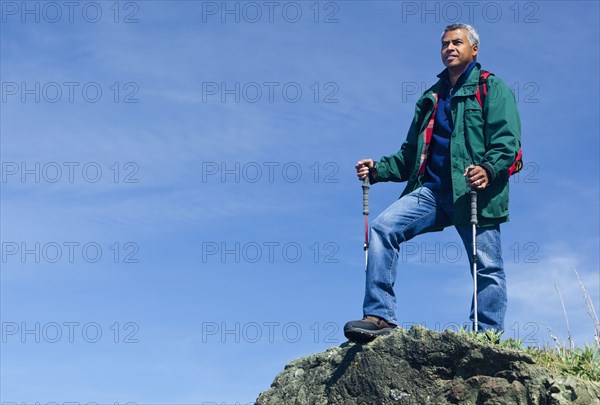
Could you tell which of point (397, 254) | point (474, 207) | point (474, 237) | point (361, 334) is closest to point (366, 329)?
point (361, 334)

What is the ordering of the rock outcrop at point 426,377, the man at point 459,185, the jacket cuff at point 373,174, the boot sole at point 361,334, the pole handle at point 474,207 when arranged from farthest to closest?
the jacket cuff at point 373,174
the man at point 459,185
the pole handle at point 474,207
the boot sole at point 361,334
the rock outcrop at point 426,377

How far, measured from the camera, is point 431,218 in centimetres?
961

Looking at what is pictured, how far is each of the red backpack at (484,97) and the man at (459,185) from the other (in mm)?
43

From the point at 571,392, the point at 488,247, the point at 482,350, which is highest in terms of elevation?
the point at 488,247

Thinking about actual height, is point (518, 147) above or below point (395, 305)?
above

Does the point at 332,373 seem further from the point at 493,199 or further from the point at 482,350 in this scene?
the point at 493,199

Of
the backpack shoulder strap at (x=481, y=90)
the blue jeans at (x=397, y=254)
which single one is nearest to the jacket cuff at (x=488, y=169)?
the blue jeans at (x=397, y=254)

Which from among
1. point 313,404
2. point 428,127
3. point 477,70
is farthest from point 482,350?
point 477,70

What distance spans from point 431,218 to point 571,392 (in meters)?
2.44

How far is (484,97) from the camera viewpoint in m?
9.68

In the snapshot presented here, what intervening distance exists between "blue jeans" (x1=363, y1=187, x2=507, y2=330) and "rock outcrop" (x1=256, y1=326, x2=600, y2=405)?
444mm

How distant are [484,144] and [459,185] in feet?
2.04

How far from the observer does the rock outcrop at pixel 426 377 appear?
8438 millimetres

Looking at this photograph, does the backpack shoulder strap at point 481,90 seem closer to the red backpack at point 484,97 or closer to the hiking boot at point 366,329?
the red backpack at point 484,97
